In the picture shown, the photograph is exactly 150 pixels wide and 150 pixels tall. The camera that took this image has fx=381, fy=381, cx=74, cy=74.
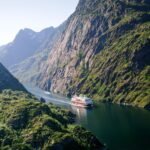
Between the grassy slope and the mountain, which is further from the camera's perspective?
the grassy slope

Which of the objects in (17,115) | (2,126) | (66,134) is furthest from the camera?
(17,115)

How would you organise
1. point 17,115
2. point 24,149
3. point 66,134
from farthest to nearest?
point 17,115 → point 66,134 → point 24,149

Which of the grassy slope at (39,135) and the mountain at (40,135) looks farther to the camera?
the grassy slope at (39,135)

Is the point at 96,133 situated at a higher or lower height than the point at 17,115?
lower

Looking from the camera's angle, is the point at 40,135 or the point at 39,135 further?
the point at 39,135

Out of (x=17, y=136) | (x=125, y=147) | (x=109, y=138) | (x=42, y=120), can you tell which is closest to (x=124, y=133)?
(x=109, y=138)

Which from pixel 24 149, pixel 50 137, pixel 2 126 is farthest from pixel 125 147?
pixel 2 126

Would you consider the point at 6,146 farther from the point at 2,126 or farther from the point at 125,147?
the point at 125,147

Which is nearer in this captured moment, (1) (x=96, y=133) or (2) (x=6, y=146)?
(2) (x=6, y=146)

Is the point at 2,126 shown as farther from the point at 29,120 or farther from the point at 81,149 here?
the point at 81,149
